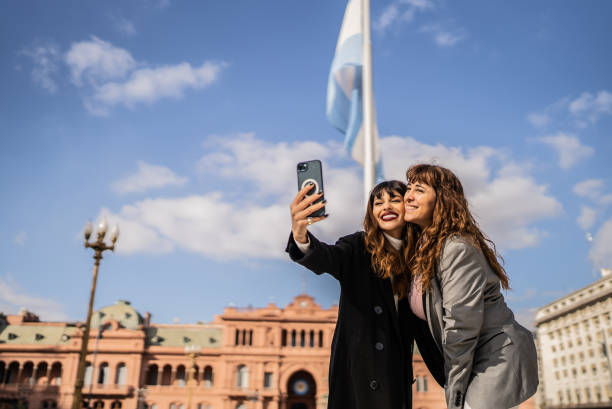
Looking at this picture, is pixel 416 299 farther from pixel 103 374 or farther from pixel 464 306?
pixel 103 374

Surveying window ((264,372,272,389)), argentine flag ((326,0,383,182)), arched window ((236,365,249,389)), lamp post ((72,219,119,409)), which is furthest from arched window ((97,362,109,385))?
argentine flag ((326,0,383,182))

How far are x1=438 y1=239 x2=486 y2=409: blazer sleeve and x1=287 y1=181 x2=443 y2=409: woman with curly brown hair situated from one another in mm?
393

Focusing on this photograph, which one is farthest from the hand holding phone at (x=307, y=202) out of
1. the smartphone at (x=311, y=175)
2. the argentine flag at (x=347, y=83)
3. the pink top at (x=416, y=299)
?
the argentine flag at (x=347, y=83)

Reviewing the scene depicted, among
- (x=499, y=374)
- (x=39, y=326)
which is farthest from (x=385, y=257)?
(x=39, y=326)

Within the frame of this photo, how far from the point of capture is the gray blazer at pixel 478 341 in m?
2.62

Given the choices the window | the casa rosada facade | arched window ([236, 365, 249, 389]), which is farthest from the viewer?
arched window ([236, 365, 249, 389])

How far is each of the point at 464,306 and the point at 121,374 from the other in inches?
1988

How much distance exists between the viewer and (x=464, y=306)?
264cm

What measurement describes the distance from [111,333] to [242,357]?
496 inches

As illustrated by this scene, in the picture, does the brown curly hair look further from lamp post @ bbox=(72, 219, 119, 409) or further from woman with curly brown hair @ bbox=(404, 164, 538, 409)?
lamp post @ bbox=(72, 219, 119, 409)

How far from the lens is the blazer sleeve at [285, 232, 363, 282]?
3.11 meters

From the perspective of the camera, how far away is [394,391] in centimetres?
299

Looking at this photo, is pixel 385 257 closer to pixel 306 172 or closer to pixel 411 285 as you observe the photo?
pixel 411 285

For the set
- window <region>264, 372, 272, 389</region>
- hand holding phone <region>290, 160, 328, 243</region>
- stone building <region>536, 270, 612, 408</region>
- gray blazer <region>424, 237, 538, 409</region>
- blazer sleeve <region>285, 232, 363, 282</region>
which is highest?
stone building <region>536, 270, 612, 408</region>
